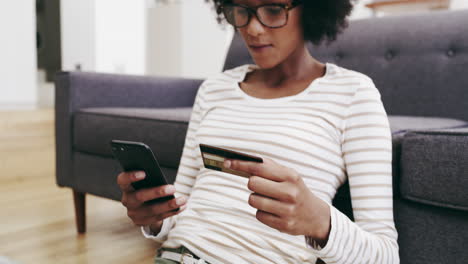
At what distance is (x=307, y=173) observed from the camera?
70 cm

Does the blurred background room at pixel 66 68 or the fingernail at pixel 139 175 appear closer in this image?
the fingernail at pixel 139 175

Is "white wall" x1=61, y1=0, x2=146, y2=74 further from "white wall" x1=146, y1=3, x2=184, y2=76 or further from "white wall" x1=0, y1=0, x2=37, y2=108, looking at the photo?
"white wall" x1=0, y1=0, x2=37, y2=108

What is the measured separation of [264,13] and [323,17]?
0.16m

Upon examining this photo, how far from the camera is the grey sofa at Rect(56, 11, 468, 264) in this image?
878 mm

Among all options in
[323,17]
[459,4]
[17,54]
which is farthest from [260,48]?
[459,4]

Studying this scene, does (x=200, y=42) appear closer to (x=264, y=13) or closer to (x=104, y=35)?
(x=104, y=35)

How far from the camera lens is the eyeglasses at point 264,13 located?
0.75 m

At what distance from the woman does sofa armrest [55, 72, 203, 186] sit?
3.00 feet

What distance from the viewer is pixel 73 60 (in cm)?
323

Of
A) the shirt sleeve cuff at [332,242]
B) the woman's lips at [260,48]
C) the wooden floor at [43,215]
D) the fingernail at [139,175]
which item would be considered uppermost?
the woman's lips at [260,48]

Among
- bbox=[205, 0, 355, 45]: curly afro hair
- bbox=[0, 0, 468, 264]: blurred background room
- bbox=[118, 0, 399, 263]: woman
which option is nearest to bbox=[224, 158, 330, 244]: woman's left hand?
bbox=[118, 0, 399, 263]: woman

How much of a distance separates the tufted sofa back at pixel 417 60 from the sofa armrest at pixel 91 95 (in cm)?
76

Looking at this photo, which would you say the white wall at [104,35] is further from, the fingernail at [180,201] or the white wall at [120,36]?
the fingernail at [180,201]

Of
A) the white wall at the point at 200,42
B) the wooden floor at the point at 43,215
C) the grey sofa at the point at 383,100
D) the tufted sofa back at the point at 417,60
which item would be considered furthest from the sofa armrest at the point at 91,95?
the white wall at the point at 200,42
